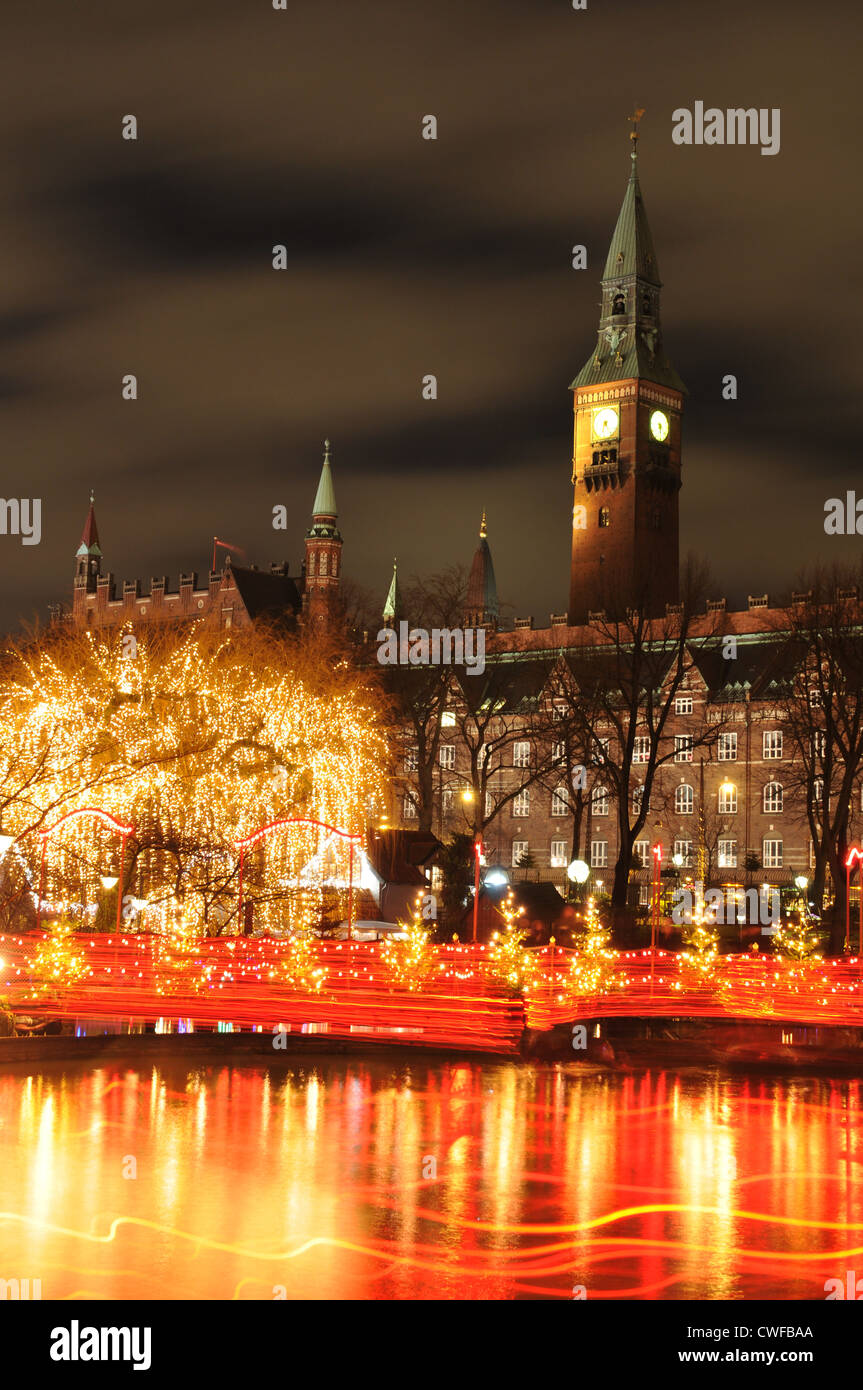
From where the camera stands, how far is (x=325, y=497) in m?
132

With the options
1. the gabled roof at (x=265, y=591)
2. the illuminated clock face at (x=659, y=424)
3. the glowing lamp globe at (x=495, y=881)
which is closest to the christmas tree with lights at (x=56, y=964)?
the glowing lamp globe at (x=495, y=881)

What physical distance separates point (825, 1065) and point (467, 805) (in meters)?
83.6

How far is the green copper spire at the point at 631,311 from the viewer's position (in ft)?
458

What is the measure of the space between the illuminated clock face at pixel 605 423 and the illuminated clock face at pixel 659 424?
129 inches

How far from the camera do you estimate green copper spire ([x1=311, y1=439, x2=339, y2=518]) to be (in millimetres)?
130250

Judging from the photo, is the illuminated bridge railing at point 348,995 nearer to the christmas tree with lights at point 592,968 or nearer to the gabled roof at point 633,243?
the christmas tree with lights at point 592,968

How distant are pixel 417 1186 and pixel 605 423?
129515 mm

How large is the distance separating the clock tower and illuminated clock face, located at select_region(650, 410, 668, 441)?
3.4 inches

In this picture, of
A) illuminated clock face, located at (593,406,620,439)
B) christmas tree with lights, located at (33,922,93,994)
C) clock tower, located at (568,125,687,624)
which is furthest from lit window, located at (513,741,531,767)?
christmas tree with lights, located at (33,922,93,994)

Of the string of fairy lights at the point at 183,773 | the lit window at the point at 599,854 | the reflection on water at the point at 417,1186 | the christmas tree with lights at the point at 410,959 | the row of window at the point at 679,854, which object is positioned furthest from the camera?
the lit window at the point at 599,854

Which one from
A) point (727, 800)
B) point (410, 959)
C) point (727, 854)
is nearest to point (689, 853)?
point (727, 854)

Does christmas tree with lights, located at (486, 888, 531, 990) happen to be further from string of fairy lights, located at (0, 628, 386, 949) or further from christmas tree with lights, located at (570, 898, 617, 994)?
string of fairy lights, located at (0, 628, 386, 949)
